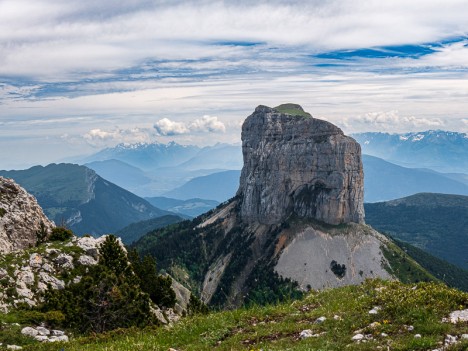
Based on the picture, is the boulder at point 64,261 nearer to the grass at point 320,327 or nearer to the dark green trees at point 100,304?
the dark green trees at point 100,304

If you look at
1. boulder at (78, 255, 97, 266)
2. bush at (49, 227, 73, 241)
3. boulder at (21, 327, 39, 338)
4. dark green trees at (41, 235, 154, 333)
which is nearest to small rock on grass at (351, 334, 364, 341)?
dark green trees at (41, 235, 154, 333)

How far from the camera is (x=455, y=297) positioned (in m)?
19.5

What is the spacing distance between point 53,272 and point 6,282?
577cm

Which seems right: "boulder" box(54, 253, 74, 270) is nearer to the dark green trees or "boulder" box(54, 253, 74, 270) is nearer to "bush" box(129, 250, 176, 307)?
the dark green trees

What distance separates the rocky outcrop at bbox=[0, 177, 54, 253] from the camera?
54875 millimetres

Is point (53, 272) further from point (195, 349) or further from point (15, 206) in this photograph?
point (195, 349)

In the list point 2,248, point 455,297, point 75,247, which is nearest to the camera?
point 455,297

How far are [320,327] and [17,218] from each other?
51787 mm

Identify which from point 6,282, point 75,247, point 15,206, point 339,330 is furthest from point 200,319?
point 15,206

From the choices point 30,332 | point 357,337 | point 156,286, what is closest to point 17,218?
point 156,286

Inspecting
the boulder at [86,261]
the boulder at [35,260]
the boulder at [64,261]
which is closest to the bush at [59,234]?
the boulder at [86,261]

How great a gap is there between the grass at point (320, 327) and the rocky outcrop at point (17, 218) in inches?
1515

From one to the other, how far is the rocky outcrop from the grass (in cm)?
3848

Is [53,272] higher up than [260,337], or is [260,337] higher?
[260,337]
